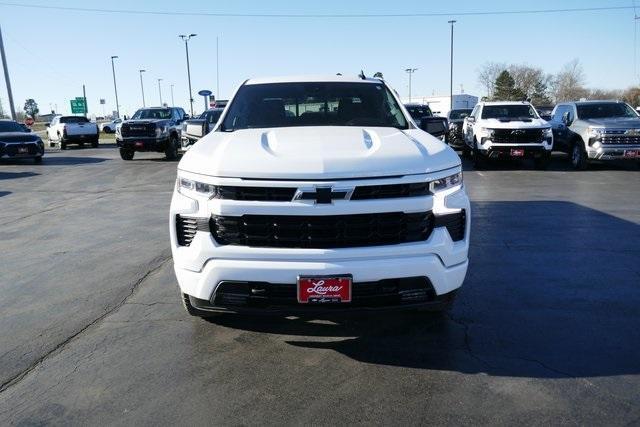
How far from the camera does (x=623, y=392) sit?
3.08 meters

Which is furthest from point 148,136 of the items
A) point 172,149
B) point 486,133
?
point 486,133

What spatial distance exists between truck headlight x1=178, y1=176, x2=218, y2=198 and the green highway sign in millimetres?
56319

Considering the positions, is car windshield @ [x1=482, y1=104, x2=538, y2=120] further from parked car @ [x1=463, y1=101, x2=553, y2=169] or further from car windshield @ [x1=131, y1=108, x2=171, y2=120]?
car windshield @ [x1=131, y1=108, x2=171, y2=120]

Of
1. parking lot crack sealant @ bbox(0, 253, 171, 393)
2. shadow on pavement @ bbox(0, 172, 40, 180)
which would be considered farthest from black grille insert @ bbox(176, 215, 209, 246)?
shadow on pavement @ bbox(0, 172, 40, 180)

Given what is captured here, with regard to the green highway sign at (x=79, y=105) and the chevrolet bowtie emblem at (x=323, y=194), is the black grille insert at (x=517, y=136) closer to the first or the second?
the chevrolet bowtie emblem at (x=323, y=194)

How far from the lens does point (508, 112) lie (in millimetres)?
15523

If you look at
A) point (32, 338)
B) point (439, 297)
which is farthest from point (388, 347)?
point (32, 338)

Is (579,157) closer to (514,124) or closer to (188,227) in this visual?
(514,124)

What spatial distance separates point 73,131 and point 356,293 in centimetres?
2902

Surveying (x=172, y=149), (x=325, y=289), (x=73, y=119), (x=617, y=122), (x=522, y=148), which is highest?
(x=73, y=119)

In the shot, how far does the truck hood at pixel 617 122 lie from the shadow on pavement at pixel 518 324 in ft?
28.2

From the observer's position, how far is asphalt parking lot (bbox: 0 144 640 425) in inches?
118

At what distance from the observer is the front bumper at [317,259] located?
3.20 meters

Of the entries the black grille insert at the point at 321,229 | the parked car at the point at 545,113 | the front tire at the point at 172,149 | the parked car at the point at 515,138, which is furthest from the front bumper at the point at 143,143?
the black grille insert at the point at 321,229
